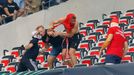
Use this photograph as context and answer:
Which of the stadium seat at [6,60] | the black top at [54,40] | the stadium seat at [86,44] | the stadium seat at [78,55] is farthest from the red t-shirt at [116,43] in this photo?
the stadium seat at [6,60]

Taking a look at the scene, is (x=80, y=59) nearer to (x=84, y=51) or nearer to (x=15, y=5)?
(x=84, y=51)

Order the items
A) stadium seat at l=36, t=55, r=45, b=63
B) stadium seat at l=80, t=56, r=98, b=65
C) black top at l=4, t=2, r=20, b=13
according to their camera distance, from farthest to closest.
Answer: black top at l=4, t=2, r=20, b=13, stadium seat at l=36, t=55, r=45, b=63, stadium seat at l=80, t=56, r=98, b=65

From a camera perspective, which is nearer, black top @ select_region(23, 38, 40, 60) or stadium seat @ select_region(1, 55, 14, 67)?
black top @ select_region(23, 38, 40, 60)

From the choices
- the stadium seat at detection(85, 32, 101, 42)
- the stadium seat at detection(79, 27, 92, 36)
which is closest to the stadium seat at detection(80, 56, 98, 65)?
the stadium seat at detection(85, 32, 101, 42)

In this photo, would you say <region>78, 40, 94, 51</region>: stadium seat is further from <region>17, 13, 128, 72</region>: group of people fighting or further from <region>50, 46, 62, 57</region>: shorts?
<region>50, 46, 62, 57</region>: shorts

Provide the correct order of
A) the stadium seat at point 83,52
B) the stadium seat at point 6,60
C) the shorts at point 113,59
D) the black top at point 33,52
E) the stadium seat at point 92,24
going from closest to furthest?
the shorts at point 113,59 < the black top at point 33,52 < the stadium seat at point 83,52 < the stadium seat at point 6,60 < the stadium seat at point 92,24

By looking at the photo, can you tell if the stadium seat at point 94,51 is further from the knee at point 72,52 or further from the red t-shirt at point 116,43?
the red t-shirt at point 116,43

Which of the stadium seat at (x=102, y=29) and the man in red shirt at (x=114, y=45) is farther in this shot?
the stadium seat at (x=102, y=29)

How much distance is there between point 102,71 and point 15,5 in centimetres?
1050

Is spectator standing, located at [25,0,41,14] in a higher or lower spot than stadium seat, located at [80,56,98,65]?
higher

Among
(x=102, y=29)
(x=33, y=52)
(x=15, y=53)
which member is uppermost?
(x=102, y=29)

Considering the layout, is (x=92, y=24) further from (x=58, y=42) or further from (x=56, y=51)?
(x=58, y=42)

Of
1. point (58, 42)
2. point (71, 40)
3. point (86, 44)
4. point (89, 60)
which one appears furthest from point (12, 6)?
point (71, 40)

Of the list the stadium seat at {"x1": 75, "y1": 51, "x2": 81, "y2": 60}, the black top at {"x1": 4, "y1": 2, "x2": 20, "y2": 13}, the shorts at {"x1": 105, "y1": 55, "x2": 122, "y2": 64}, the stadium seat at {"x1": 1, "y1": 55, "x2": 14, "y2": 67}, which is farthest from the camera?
the black top at {"x1": 4, "y1": 2, "x2": 20, "y2": 13}
